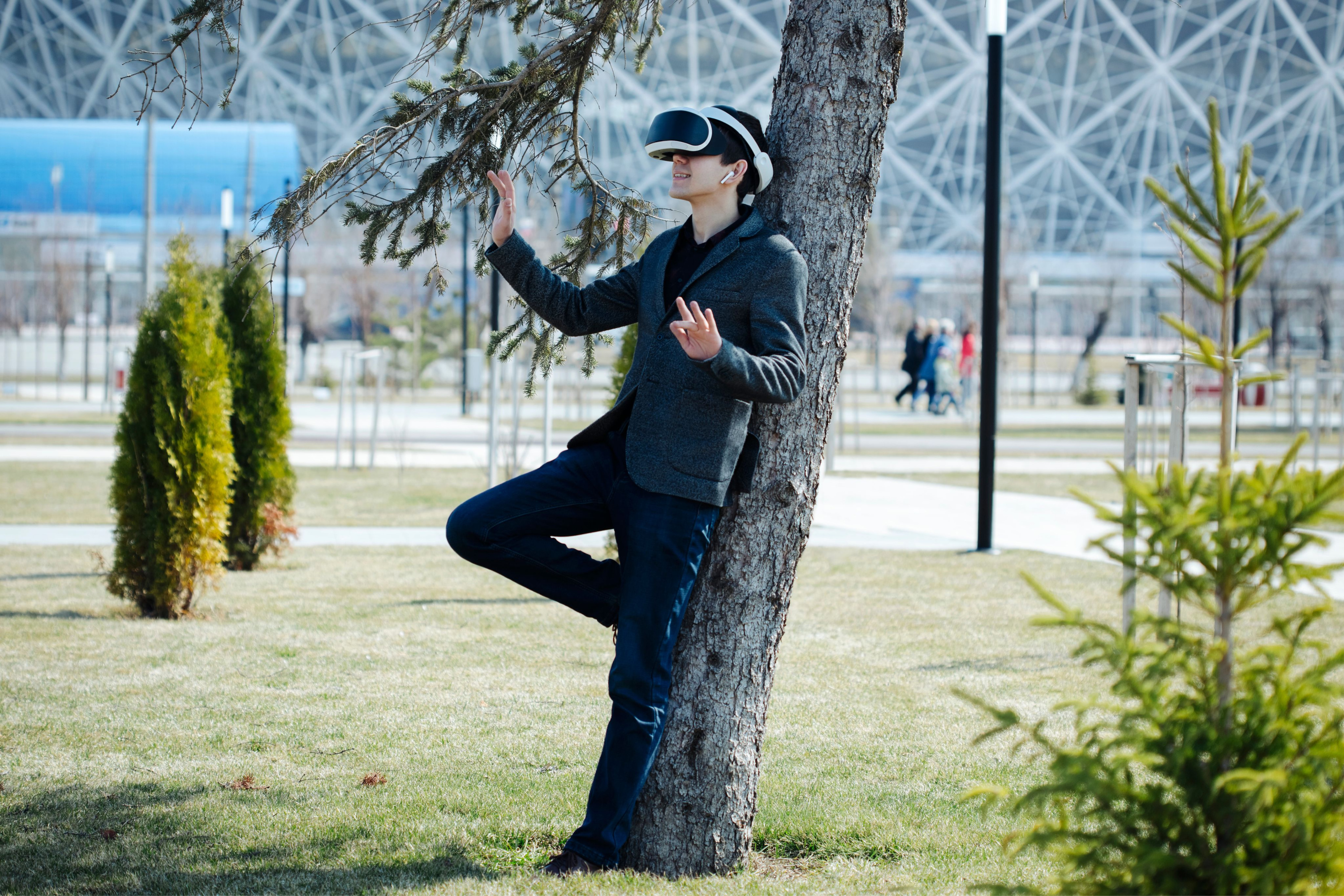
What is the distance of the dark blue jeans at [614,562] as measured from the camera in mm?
3428

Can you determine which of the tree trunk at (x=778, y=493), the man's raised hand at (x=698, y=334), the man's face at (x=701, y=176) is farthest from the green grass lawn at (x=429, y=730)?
the man's face at (x=701, y=176)

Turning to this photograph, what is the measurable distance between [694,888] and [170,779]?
2.09 metres

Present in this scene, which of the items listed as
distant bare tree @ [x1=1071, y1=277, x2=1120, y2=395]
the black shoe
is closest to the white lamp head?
the black shoe

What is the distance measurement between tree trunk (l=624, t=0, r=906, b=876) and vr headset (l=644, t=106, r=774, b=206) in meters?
0.17

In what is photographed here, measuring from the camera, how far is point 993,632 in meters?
7.38

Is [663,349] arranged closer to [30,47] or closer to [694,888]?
[694,888]

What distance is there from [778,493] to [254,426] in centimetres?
623

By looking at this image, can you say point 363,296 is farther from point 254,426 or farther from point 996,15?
point 996,15

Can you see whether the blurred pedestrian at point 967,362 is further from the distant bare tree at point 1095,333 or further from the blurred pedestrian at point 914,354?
the distant bare tree at point 1095,333

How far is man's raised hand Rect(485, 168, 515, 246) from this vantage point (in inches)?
148

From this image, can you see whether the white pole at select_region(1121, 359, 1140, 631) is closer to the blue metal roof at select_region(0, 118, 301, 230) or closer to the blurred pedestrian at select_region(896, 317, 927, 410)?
the blurred pedestrian at select_region(896, 317, 927, 410)

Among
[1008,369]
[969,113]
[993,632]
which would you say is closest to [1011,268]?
[1008,369]

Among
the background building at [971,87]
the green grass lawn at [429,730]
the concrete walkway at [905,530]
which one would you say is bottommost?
the green grass lawn at [429,730]

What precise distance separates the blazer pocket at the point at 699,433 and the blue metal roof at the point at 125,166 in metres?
50.4
